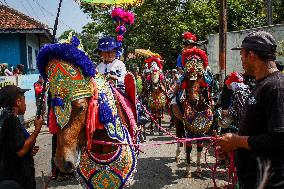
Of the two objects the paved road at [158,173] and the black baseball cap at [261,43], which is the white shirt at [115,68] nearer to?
the paved road at [158,173]

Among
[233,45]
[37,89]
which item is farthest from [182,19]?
[37,89]

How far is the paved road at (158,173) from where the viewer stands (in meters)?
7.31

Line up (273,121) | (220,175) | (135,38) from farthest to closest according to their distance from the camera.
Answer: (135,38), (220,175), (273,121)

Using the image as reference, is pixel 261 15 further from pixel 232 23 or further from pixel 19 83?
pixel 19 83

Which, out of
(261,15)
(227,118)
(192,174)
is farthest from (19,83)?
(261,15)

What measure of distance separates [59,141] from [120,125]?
1.01m

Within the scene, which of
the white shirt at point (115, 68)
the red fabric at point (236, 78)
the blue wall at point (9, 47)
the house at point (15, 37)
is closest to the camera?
the white shirt at point (115, 68)

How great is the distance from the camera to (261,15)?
2366cm

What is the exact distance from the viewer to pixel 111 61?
5992 millimetres

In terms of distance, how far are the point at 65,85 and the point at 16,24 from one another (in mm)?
21007

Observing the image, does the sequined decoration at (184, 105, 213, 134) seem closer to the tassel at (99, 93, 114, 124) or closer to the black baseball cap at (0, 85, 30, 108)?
the tassel at (99, 93, 114, 124)

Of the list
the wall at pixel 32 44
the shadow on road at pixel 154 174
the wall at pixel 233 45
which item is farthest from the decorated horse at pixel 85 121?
the wall at pixel 32 44

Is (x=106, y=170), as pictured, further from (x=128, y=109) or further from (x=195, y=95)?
(x=195, y=95)

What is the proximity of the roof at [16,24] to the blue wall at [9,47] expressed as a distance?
0.67 meters
